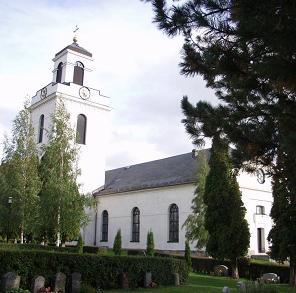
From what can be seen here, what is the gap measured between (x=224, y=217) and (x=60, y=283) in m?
12.4

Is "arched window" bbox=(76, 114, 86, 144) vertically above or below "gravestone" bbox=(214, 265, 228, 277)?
above

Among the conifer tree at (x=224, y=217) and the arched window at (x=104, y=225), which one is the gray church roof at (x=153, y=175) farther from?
the conifer tree at (x=224, y=217)

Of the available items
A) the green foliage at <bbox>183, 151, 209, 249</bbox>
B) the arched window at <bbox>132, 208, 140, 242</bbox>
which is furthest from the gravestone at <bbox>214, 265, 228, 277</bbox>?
the arched window at <bbox>132, 208, 140, 242</bbox>

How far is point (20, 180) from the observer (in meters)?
27.8

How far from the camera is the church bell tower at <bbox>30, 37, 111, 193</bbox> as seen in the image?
138 ft

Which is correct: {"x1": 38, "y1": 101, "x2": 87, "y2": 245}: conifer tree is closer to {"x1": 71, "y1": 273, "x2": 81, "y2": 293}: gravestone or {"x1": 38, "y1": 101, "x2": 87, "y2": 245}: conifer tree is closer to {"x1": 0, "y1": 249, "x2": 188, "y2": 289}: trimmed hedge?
{"x1": 0, "y1": 249, "x2": 188, "y2": 289}: trimmed hedge

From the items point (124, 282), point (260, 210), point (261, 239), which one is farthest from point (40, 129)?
point (124, 282)

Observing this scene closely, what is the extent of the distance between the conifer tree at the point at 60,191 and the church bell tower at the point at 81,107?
14.7 meters

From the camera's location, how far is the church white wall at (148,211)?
34500 millimetres

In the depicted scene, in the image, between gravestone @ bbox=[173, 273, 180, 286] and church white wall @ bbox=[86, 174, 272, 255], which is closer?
gravestone @ bbox=[173, 273, 180, 286]

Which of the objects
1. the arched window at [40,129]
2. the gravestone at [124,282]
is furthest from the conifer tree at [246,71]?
the arched window at [40,129]

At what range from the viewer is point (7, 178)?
1117 inches

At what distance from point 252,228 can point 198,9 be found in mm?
29682

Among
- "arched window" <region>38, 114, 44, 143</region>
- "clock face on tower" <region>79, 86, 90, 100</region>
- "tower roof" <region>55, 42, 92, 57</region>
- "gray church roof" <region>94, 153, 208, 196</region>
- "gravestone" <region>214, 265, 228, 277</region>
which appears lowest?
"gravestone" <region>214, 265, 228, 277</region>
